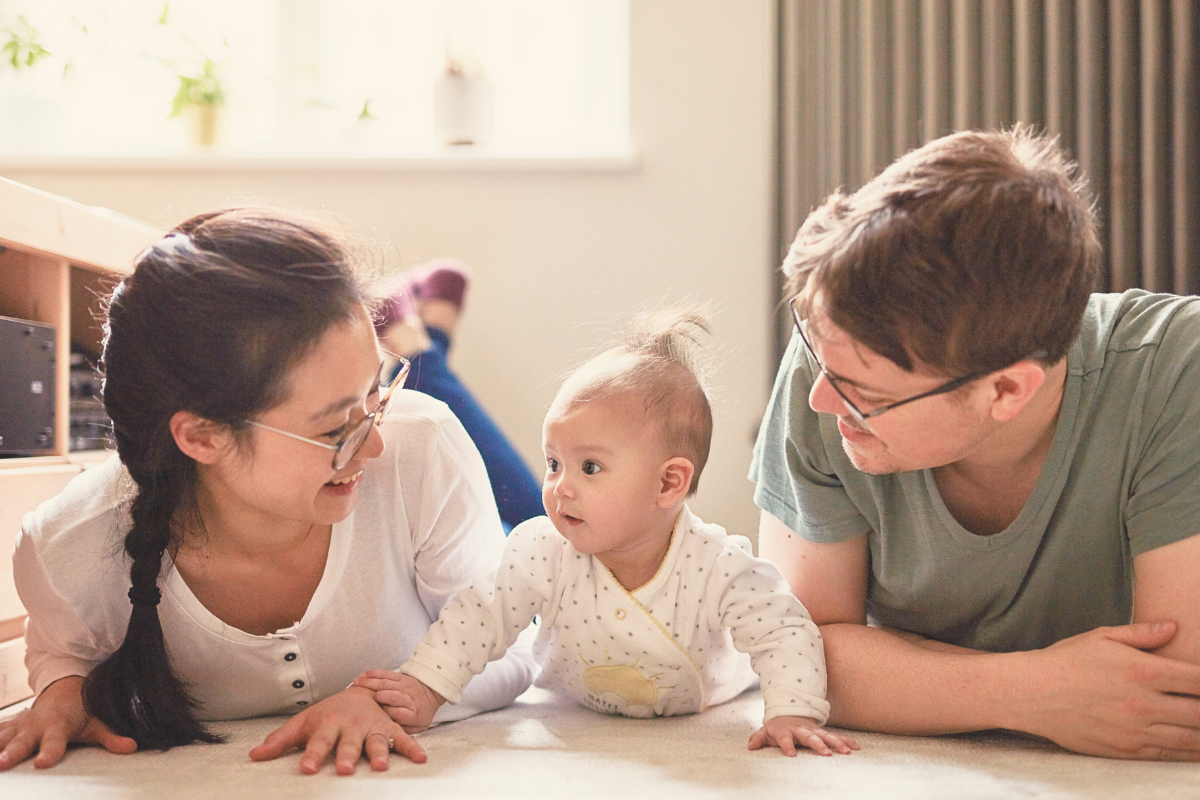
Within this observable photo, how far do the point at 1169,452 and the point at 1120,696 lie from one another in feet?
0.81

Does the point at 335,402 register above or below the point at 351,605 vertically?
above

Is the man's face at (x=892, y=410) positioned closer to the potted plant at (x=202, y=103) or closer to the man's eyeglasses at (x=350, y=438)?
the man's eyeglasses at (x=350, y=438)

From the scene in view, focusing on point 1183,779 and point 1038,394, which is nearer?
point 1183,779

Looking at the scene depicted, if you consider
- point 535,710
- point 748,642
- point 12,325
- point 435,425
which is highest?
point 12,325

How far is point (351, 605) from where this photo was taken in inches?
47.6

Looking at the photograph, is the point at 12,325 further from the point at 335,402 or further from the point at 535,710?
the point at 535,710

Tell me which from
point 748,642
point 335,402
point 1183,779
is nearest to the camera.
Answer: point 1183,779

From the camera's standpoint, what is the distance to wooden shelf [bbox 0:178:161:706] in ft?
4.53

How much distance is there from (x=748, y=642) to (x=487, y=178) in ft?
5.85

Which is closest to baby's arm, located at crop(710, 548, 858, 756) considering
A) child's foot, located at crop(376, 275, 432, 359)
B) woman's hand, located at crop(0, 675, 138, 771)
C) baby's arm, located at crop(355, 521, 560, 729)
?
baby's arm, located at crop(355, 521, 560, 729)

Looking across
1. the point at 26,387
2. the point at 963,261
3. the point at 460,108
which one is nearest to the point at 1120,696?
the point at 963,261

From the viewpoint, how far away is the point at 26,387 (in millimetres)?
1436

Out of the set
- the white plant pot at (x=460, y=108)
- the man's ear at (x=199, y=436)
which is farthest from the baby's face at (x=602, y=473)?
the white plant pot at (x=460, y=108)

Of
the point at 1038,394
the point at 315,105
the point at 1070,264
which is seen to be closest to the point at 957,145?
the point at 1070,264
